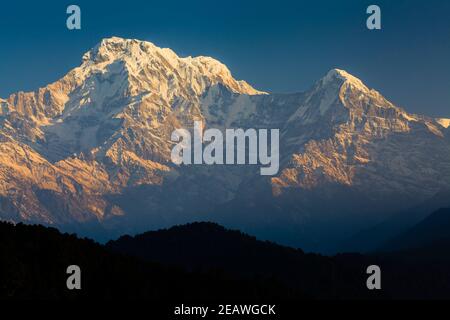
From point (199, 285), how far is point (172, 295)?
34.8ft

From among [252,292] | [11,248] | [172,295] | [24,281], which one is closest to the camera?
[24,281]

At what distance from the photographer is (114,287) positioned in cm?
15438

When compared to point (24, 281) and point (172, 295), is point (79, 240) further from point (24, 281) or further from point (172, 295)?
point (24, 281)
